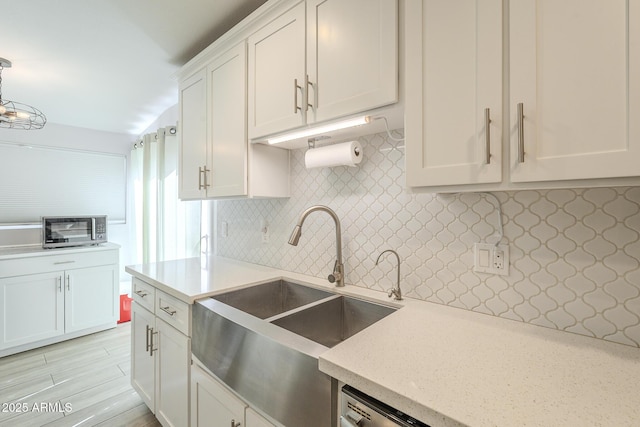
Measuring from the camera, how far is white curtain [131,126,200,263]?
2.78 meters

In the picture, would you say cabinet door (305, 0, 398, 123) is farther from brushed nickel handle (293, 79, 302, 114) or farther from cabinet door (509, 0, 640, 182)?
cabinet door (509, 0, 640, 182)

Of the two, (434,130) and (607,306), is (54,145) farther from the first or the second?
(607,306)

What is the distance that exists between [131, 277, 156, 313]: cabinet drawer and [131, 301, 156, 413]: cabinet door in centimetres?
4

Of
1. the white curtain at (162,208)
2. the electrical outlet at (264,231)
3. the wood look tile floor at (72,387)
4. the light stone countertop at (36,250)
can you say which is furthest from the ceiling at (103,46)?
the wood look tile floor at (72,387)

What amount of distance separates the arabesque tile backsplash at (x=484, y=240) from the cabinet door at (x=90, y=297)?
8.62 ft

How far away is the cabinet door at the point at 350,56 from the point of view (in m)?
1.00

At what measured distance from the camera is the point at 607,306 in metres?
0.87

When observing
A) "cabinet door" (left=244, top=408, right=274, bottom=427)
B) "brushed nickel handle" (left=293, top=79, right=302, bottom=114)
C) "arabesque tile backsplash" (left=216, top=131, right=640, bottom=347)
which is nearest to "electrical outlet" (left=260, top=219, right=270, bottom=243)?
"arabesque tile backsplash" (left=216, top=131, right=640, bottom=347)

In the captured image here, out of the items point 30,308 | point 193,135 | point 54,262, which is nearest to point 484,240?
point 193,135

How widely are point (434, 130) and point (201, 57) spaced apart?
169 centimetres

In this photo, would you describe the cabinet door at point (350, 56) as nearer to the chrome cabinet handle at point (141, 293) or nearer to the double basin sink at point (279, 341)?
the double basin sink at point (279, 341)

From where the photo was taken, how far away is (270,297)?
1636 millimetres

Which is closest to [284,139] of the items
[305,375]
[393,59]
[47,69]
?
[393,59]

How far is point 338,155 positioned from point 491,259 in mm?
762
